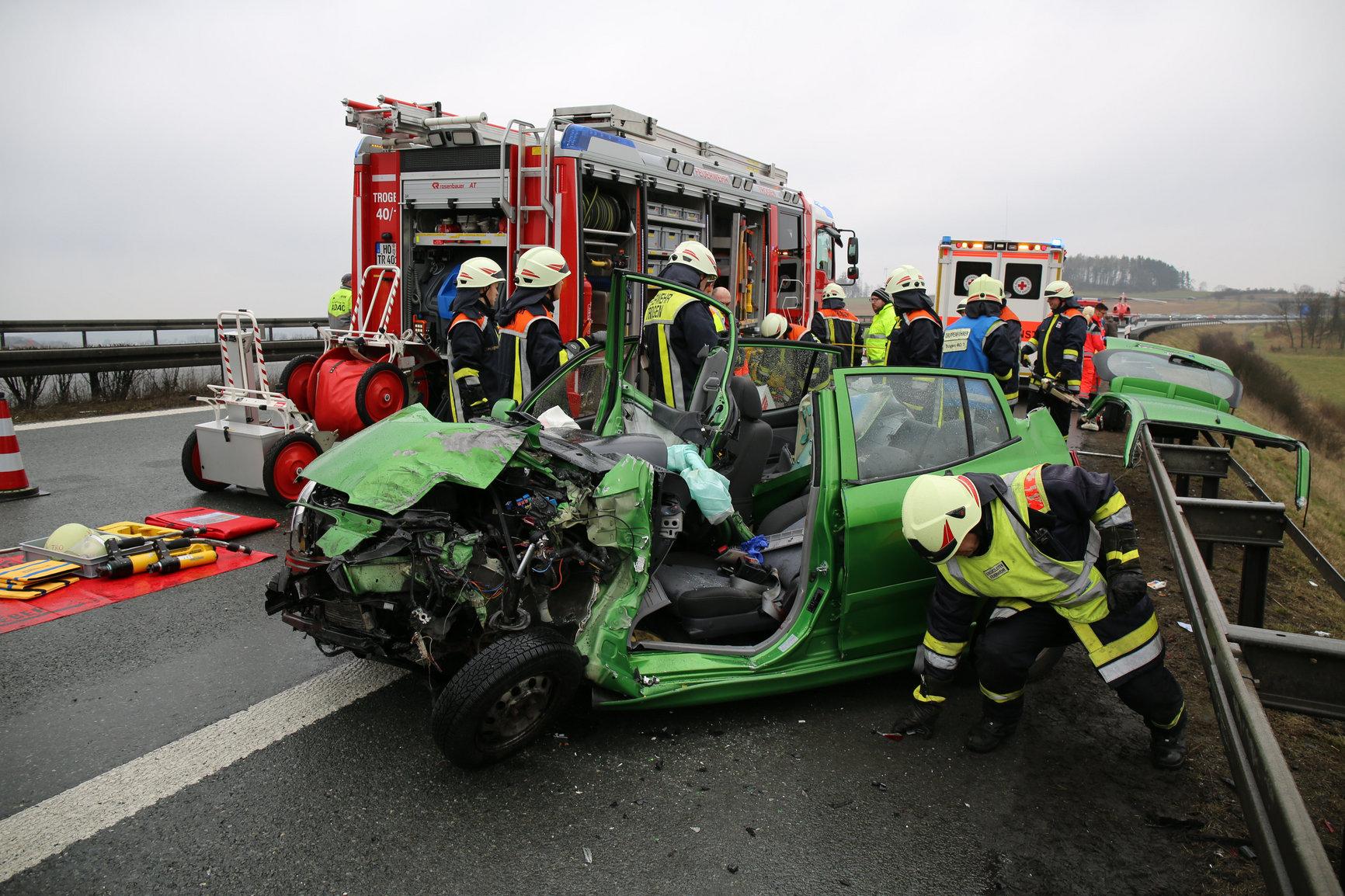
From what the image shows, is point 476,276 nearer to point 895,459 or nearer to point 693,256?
point 693,256

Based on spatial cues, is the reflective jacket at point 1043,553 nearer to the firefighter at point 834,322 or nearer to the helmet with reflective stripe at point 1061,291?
the helmet with reflective stripe at point 1061,291

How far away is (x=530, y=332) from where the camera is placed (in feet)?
19.4

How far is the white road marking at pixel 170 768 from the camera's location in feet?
8.80

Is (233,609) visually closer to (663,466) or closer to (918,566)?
(663,466)

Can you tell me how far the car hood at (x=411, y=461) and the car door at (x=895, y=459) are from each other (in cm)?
145

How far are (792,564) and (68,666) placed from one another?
341cm

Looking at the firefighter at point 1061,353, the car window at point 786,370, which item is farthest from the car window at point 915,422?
the firefighter at point 1061,353

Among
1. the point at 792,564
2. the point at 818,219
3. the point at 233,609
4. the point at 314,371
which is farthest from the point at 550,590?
the point at 818,219

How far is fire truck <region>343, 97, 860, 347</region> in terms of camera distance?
7508 mm

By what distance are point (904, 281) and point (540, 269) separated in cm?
320

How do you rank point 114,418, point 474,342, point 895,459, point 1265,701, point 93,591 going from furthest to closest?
point 114,418, point 474,342, point 93,591, point 895,459, point 1265,701

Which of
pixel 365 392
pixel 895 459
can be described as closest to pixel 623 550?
pixel 895 459

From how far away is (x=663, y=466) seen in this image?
3.91 m

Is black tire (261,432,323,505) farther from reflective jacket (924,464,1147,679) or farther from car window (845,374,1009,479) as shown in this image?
reflective jacket (924,464,1147,679)
